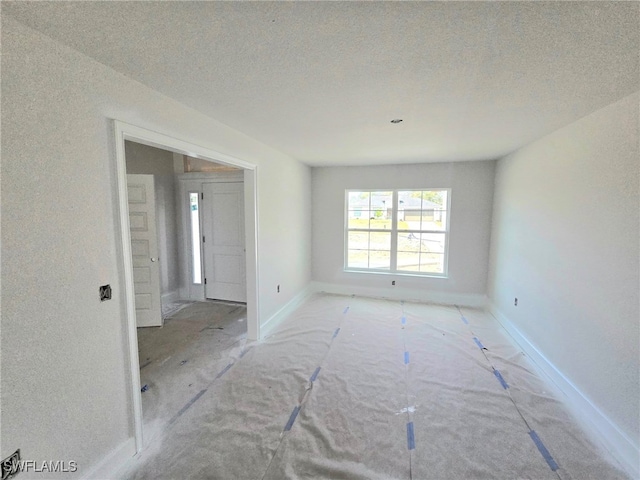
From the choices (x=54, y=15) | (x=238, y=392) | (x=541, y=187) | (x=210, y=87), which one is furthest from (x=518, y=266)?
(x=54, y=15)

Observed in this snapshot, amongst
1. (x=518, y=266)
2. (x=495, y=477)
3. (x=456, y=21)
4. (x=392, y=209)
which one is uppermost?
(x=456, y=21)

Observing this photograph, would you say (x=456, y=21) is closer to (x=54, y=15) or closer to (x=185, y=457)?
(x=54, y=15)

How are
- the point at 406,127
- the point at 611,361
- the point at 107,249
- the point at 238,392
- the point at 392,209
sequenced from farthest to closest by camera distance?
the point at 392,209 → the point at 406,127 → the point at 238,392 → the point at 611,361 → the point at 107,249

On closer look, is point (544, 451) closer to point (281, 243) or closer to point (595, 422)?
point (595, 422)

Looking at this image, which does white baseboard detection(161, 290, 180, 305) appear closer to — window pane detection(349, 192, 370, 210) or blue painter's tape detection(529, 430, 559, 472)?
window pane detection(349, 192, 370, 210)

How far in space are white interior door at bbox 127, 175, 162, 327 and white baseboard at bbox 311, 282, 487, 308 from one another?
270 centimetres

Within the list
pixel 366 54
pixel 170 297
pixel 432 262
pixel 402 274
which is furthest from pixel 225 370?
pixel 432 262

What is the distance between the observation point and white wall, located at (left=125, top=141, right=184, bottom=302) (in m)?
4.31

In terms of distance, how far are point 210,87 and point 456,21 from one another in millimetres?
1429

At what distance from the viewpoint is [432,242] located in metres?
4.91

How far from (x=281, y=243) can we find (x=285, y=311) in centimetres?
104

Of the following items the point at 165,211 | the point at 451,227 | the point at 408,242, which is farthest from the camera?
the point at 408,242

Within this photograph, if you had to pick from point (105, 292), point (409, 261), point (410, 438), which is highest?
point (105, 292)

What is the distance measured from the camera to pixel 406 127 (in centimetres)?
265
